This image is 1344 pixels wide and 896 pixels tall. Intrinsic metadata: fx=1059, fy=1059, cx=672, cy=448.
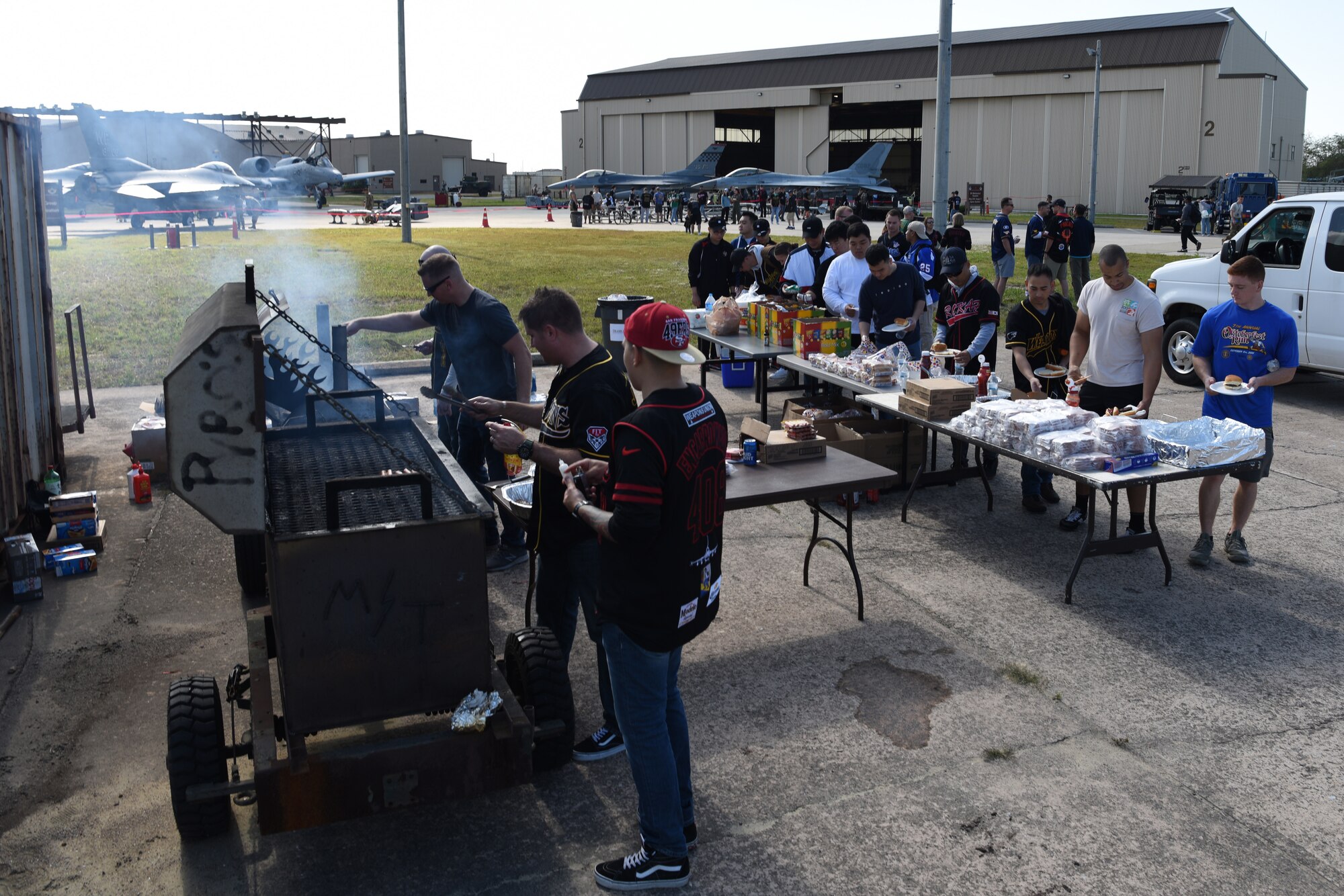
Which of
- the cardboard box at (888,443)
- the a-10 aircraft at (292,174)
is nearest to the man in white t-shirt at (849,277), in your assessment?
the cardboard box at (888,443)

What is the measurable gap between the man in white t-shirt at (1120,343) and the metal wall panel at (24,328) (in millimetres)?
6775

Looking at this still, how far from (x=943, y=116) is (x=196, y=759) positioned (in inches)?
490

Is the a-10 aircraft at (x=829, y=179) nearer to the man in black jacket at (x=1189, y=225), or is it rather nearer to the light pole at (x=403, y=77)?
the man in black jacket at (x=1189, y=225)

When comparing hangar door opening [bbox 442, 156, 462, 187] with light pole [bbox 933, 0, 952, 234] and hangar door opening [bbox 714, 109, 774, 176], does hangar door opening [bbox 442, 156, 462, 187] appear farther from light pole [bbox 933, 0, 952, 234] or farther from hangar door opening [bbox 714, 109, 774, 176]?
light pole [bbox 933, 0, 952, 234]

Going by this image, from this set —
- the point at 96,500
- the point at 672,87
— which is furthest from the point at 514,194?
the point at 96,500

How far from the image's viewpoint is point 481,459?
6594 millimetres

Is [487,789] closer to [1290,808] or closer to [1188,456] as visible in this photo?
[1290,808]

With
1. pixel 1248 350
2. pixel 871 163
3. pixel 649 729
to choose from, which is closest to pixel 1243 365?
pixel 1248 350

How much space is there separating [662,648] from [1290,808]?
2.57m

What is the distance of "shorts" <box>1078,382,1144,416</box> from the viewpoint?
22.5 feet

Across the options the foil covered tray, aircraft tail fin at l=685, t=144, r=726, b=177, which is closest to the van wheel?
the foil covered tray

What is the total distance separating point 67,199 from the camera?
4431 centimetres

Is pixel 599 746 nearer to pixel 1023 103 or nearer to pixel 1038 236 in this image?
pixel 1038 236

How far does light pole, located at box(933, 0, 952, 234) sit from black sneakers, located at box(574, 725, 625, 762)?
411 inches
